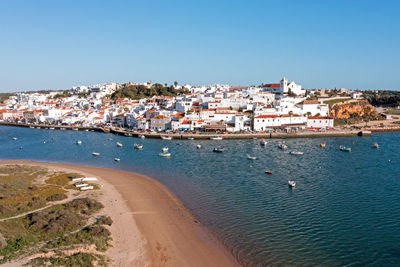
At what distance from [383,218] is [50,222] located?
1851 cm

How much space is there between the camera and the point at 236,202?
20047mm

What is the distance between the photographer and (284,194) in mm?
21797

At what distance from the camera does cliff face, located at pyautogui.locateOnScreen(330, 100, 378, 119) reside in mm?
70688

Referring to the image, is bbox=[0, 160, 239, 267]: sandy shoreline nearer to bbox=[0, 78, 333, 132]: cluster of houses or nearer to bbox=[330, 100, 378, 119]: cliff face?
bbox=[0, 78, 333, 132]: cluster of houses

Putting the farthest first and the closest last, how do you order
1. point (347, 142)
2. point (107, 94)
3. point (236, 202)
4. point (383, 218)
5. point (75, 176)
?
point (107, 94)
point (347, 142)
point (75, 176)
point (236, 202)
point (383, 218)

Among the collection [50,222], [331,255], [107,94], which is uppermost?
[107,94]

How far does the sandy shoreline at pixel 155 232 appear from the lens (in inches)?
513

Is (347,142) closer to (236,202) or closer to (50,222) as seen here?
(236,202)

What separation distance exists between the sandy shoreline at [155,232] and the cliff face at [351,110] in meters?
59.8

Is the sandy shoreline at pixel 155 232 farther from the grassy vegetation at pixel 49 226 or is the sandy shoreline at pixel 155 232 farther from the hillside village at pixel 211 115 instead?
the hillside village at pixel 211 115

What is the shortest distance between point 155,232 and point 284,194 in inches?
418

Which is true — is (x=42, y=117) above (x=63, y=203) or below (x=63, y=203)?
above

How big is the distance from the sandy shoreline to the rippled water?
0.85 metres

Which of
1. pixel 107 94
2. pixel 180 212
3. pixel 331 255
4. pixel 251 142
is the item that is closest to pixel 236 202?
pixel 180 212
